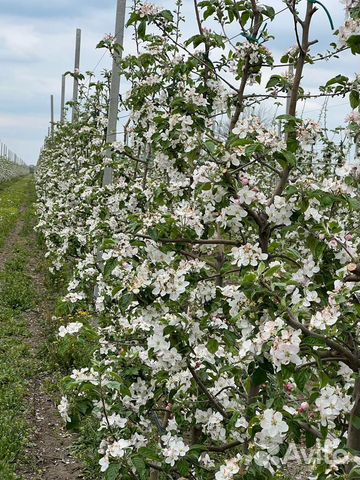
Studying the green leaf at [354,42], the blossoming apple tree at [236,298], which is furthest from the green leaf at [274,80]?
the green leaf at [354,42]

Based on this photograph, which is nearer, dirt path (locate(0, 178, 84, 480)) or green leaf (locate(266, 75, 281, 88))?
green leaf (locate(266, 75, 281, 88))

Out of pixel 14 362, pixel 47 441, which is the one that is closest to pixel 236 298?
pixel 47 441

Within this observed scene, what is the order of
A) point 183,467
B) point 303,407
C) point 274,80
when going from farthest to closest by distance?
point 274,80 → point 183,467 → point 303,407

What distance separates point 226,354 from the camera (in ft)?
8.81

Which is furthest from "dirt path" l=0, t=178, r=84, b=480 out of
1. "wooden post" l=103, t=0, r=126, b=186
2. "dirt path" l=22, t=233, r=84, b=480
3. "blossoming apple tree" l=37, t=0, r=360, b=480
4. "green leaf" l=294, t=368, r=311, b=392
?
"green leaf" l=294, t=368, r=311, b=392

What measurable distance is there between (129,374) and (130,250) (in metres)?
0.57

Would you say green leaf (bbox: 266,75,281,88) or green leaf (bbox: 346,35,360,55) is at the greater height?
green leaf (bbox: 266,75,281,88)

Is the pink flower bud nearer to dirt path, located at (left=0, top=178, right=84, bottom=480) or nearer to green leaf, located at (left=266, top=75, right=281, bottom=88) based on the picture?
green leaf, located at (left=266, top=75, right=281, bottom=88)

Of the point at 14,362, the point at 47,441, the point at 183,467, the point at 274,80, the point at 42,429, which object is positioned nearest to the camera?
the point at 183,467

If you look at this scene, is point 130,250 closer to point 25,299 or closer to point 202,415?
point 202,415

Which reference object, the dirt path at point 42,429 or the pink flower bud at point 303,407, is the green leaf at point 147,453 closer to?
the pink flower bud at point 303,407

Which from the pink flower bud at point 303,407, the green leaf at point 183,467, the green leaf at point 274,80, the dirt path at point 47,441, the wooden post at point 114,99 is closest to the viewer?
the pink flower bud at point 303,407

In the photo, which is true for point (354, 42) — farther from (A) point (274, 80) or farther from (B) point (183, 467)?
(B) point (183, 467)

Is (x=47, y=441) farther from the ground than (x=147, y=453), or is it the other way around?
(x=147, y=453)
